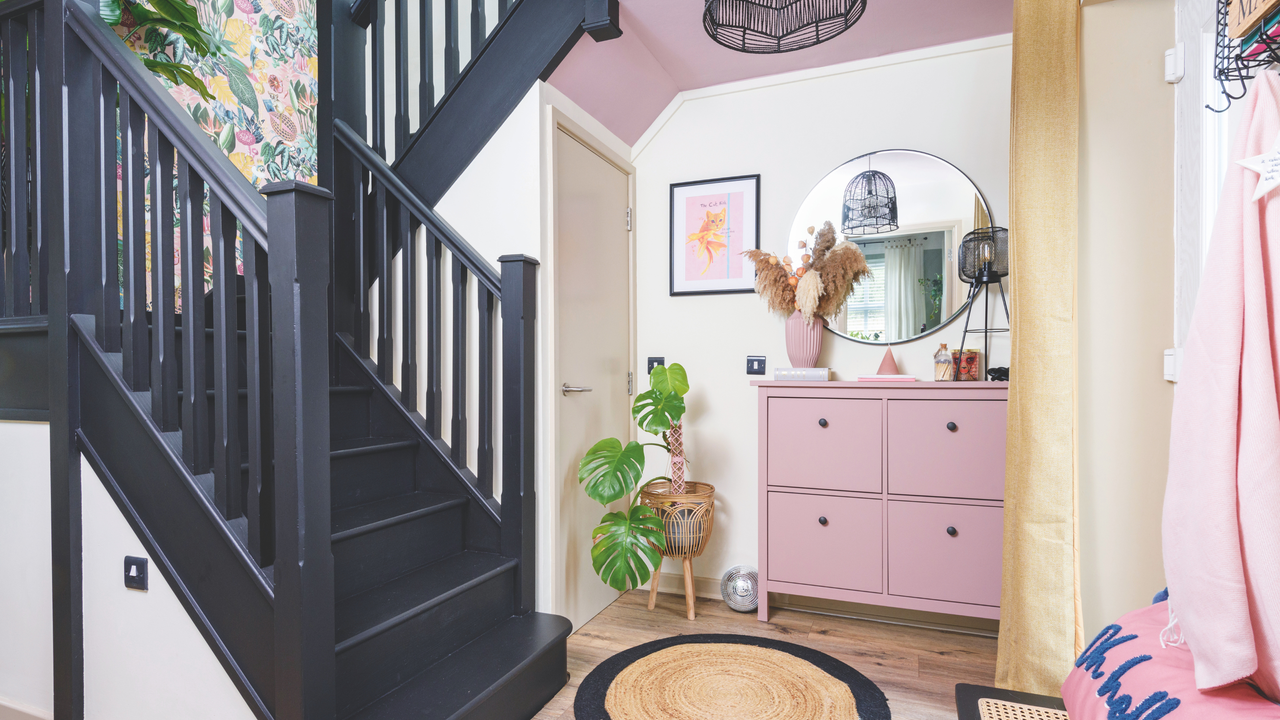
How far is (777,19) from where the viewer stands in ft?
7.02

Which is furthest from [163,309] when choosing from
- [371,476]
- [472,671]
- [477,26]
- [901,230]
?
[901,230]

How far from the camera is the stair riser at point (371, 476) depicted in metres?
2.10

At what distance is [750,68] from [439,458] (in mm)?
2130

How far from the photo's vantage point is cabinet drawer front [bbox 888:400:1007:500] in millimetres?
2322

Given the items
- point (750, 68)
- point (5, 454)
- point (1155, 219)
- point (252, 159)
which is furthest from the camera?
point (750, 68)

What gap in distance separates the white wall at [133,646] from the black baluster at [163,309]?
31cm

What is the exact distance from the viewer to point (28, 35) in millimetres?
1842

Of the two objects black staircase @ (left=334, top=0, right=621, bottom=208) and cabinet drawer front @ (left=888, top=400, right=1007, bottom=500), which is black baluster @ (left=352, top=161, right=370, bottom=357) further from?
cabinet drawer front @ (left=888, top=400, right=1007, bottom=500)

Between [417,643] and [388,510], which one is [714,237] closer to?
[388,510]

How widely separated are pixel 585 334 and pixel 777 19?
1356 mm

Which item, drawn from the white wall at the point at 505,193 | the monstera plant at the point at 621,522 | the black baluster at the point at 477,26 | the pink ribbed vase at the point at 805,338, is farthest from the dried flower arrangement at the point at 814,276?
the black baluster at the point at 477,26

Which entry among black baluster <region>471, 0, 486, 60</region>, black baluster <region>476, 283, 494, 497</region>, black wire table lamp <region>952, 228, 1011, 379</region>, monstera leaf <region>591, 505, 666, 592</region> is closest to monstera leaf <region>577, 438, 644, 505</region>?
monstera leaf <region>591, 505, 666, 592</region>

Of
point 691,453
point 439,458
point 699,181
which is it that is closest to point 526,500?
point 439,458

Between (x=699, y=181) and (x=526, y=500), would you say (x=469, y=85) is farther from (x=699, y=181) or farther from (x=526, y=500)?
(x=526, y=500)
